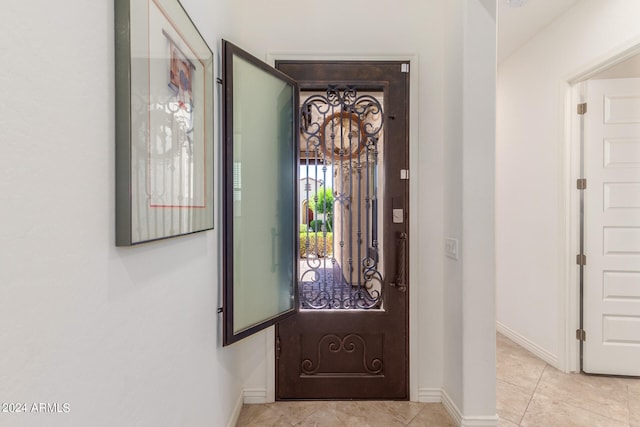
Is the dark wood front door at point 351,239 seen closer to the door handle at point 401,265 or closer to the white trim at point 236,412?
the door handle at point 401,265

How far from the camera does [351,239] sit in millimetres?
2086

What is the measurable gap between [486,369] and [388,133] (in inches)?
62.4

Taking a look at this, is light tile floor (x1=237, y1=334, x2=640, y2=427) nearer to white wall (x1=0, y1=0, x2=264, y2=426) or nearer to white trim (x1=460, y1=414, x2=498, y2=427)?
white trim (x1=460, y1=414, x2=498, y2=427)

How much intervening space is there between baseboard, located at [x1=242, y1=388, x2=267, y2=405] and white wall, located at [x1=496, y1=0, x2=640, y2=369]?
2.42m

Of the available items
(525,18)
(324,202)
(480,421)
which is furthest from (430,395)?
(525,18)

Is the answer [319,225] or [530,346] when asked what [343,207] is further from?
[530,346]

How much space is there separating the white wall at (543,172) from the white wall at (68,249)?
2981 mm

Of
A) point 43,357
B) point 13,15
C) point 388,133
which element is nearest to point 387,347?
point 388,133

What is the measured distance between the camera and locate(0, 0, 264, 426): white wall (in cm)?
47

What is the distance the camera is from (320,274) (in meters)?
2.09

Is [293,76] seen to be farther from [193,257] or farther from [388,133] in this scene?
[193,257]

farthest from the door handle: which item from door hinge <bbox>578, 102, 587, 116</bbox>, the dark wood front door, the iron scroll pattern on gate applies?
door hinge <bbox>578, 102, 587, 116</bbox>

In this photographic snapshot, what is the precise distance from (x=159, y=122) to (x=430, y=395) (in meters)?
2.28

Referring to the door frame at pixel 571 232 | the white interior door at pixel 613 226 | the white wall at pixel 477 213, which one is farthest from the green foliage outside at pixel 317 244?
the white interior door at pixel 613 226
